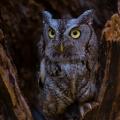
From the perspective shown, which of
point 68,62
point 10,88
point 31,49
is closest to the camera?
point 10,88

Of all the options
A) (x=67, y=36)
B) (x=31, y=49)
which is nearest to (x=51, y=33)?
(x=67, y=36)

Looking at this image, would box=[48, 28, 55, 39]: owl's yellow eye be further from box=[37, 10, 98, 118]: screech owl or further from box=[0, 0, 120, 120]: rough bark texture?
box=[0, 0, 120, 120]: rough bark texture

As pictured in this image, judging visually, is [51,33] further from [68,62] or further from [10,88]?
[10,88]

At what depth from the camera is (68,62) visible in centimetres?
203

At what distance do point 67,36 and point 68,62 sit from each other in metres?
0.17

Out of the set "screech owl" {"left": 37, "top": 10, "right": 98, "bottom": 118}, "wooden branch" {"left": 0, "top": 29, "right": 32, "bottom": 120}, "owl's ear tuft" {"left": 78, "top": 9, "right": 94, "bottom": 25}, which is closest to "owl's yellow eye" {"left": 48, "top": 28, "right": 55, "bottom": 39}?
"screech owl" {"left": 37, "top": 10, "right": 98, "bottom": 118}

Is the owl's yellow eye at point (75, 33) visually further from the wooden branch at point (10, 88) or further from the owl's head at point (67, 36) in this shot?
the wooden branch at point (10, 88)

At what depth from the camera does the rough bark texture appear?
5.93 ft

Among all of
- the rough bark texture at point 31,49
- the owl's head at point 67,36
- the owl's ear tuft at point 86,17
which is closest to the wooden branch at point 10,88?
the rough bark texture at point 31,49

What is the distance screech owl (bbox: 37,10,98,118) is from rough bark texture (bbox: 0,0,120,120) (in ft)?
0.38

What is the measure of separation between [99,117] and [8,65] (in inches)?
19.6

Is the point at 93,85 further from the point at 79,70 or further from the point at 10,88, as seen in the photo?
the point at 10,88

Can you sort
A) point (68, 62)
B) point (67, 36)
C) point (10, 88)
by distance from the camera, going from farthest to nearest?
point (68, 62)
point (67, 36)
point (10, 88)

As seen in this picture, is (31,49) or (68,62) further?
(31,49)
